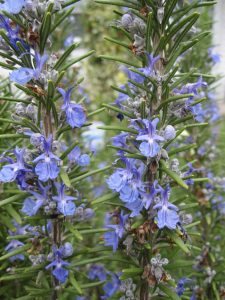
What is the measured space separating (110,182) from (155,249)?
0.32 m

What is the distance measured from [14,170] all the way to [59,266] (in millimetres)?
387

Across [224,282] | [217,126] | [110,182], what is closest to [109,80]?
[217,126]

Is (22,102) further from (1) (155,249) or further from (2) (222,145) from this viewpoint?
(2) (222,145)

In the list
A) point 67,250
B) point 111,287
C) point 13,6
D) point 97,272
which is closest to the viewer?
point 13,6

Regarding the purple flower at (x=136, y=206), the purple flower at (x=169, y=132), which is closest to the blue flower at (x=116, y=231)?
the purple flower at (x=136, y=206)

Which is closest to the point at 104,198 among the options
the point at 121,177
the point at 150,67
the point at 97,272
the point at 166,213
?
the point at 121,177

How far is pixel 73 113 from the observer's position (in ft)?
5.29

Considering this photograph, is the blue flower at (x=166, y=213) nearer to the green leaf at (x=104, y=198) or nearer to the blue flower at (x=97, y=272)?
the green leaf at (x=104, y=198)

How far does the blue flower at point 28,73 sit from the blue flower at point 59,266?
1.98ft

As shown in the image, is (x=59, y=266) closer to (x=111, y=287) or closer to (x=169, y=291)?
(x=169, y=291)

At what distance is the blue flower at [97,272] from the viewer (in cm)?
243

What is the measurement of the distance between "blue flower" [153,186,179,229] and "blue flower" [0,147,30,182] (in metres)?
0.45

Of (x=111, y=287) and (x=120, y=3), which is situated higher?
(x=120, y=3)

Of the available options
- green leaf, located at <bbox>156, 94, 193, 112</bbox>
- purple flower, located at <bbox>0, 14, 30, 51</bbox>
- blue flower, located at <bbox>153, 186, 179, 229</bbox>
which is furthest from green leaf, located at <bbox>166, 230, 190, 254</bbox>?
purple flower, located at <bbox>0, 14, 30, 51</bbox>
